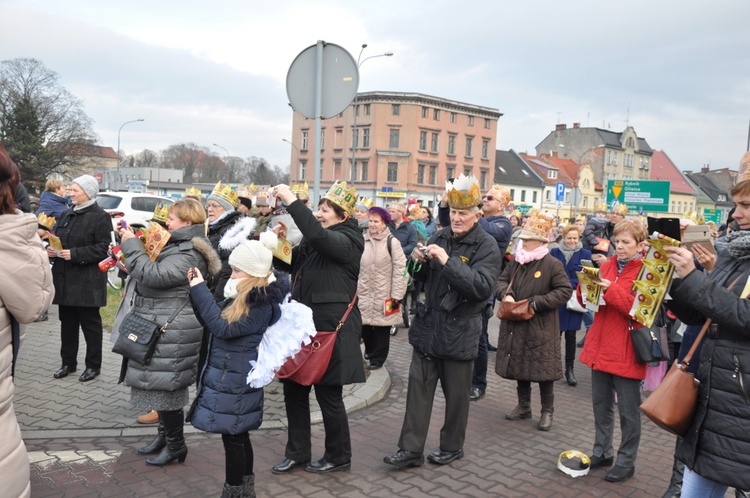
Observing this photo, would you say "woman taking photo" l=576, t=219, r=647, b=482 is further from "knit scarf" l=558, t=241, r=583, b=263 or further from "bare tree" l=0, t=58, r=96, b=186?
"bare tree" l=0, t=58, r=96, b=186

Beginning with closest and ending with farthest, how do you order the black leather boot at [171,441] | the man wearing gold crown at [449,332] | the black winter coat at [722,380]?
the black winter coat at [722,380] → the black leather boot at [171,441] → the man wearing gold crown at [449,332]

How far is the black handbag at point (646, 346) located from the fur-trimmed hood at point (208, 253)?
334 cm

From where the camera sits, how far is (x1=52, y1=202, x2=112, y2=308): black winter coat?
6336 millimetres

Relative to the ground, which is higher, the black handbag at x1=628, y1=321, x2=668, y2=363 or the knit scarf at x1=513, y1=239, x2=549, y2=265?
the knit scarf at x1=513, y1=239, x2=549, y2=265

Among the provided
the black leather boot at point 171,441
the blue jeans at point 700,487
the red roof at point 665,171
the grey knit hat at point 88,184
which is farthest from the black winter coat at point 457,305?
the red roof at point 665,171

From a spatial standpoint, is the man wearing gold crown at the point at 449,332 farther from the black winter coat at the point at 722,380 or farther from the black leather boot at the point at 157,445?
the black leather boot at the point at 157,445

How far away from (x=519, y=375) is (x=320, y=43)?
12.3 feet

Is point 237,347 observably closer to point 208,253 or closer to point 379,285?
point 208,253

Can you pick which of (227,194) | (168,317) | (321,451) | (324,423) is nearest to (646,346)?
(324,423)

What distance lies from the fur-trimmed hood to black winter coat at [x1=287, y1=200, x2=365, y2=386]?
0.66 m

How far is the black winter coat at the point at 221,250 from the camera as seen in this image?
540 cm

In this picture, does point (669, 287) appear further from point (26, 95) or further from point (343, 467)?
point (26, 95)

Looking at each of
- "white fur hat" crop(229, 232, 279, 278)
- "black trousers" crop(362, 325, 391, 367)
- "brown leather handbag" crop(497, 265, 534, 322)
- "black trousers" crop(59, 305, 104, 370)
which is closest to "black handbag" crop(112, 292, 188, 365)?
"white fur hat" crop(229, 232, 279, 278)

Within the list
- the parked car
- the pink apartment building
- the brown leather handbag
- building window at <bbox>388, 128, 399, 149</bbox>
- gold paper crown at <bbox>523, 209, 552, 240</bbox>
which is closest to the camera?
the brown leather handbag
